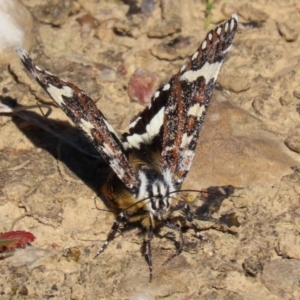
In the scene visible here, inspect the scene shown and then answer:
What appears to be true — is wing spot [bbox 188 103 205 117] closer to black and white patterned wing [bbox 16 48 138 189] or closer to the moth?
the moth

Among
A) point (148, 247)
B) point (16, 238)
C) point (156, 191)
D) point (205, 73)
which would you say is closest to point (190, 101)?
point (205, 73)

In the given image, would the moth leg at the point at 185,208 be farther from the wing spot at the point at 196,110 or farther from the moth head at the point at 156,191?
the wing spot at the point at 196,110

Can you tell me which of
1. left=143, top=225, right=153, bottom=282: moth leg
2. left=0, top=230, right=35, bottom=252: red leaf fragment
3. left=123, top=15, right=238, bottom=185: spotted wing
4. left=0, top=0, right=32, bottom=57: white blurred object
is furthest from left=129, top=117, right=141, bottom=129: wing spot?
left=0, top=0, right=32, bottom=57: white blurred object

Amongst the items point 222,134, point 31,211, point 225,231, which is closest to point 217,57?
point 222,134

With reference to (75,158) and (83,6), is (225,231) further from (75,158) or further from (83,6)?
(83,6)

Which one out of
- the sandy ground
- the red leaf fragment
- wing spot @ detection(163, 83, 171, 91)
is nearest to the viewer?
the sandy ground

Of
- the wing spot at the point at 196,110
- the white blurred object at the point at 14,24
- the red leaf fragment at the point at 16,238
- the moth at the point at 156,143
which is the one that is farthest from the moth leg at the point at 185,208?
the white blurred object at the point at 14,24

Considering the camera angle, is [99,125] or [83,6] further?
[83,6]
